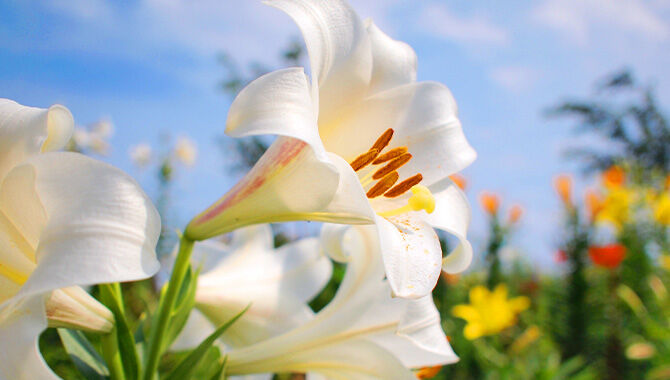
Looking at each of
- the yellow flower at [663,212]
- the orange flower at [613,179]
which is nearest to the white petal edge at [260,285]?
the yellow flower at [663,212]

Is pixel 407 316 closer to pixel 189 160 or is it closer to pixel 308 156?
pixel 308 156

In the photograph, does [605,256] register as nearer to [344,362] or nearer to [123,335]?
[344,362]

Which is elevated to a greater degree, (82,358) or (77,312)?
(77,312)

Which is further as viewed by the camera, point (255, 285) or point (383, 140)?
point (255, 285)

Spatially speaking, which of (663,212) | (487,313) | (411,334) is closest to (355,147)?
(411,334)

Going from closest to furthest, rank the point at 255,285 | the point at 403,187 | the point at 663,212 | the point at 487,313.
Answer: the point at 403,187 < the point at 255,285 < the point at 487,313 < the point at 663,212

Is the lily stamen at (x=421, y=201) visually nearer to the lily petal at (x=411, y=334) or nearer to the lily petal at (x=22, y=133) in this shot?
the lily petal at (x=411, y=334)
